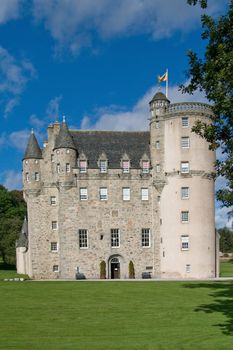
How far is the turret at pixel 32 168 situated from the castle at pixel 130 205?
0.39ft

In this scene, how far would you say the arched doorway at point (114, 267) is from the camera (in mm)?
51500

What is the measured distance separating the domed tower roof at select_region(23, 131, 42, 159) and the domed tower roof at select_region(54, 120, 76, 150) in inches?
127

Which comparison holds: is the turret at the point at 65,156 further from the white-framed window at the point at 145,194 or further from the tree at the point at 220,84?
the tree at the point at 220,84

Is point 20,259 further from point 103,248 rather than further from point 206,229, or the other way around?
A: point 206,229

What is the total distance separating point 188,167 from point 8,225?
3595 cm

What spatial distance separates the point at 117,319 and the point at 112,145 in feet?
112

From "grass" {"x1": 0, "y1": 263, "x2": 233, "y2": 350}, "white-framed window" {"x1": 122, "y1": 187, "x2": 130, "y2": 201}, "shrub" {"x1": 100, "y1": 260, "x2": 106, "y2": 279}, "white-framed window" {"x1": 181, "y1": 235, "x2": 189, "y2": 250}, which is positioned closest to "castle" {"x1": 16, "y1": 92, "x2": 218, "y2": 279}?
"white-framed window" {"x1": 122, "y1": 187, "x2": 130, "y2": 201}

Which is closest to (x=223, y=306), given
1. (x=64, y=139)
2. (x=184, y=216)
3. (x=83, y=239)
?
(x=184, y=216)

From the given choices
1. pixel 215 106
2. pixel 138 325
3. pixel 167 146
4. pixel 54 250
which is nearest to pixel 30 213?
pixel 54 250

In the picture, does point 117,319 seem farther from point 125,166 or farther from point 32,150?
point 32,150

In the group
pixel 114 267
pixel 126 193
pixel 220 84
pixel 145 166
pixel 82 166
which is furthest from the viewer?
pixel 145 166

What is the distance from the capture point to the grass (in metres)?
17.2

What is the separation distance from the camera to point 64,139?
51.6 meters

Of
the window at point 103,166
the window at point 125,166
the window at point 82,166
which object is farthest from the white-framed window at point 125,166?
the window at point 82,166
